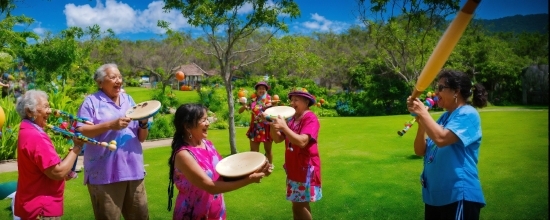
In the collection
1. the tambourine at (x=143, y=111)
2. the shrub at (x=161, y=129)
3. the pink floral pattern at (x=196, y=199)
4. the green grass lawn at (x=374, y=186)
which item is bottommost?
the green grass lawn at (x=374, y=186)

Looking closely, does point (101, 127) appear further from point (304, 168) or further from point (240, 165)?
point (304, 168)

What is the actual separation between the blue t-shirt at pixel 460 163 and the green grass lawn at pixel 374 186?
75 cm

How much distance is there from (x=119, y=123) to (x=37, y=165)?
619mm

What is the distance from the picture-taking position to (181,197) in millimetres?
2766

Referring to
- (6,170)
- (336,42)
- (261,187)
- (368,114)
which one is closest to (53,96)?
(6,170)

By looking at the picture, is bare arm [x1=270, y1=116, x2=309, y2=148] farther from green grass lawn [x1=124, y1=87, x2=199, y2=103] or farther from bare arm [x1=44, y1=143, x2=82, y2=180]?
green grass lawn [x1=124, y1=87, x2=199, y2=103]

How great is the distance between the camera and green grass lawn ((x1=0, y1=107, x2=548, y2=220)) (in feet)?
17.4

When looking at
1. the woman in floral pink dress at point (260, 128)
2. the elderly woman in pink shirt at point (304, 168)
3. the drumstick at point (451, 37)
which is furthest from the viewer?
the woman in floral pink dress at point (260, 128)

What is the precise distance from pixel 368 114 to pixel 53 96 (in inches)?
643

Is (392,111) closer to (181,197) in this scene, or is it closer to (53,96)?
(53,96)

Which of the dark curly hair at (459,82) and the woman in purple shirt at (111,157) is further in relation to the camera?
the woman in purple shirt at (111,157)

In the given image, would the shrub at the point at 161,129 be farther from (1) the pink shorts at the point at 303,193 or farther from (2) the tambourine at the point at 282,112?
(1) the pink shorts at the point at 303,193

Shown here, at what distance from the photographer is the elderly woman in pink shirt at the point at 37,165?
303 cm

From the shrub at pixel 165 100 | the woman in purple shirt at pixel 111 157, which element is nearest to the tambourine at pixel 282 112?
the woman in purple shirt at pixel 111 157
